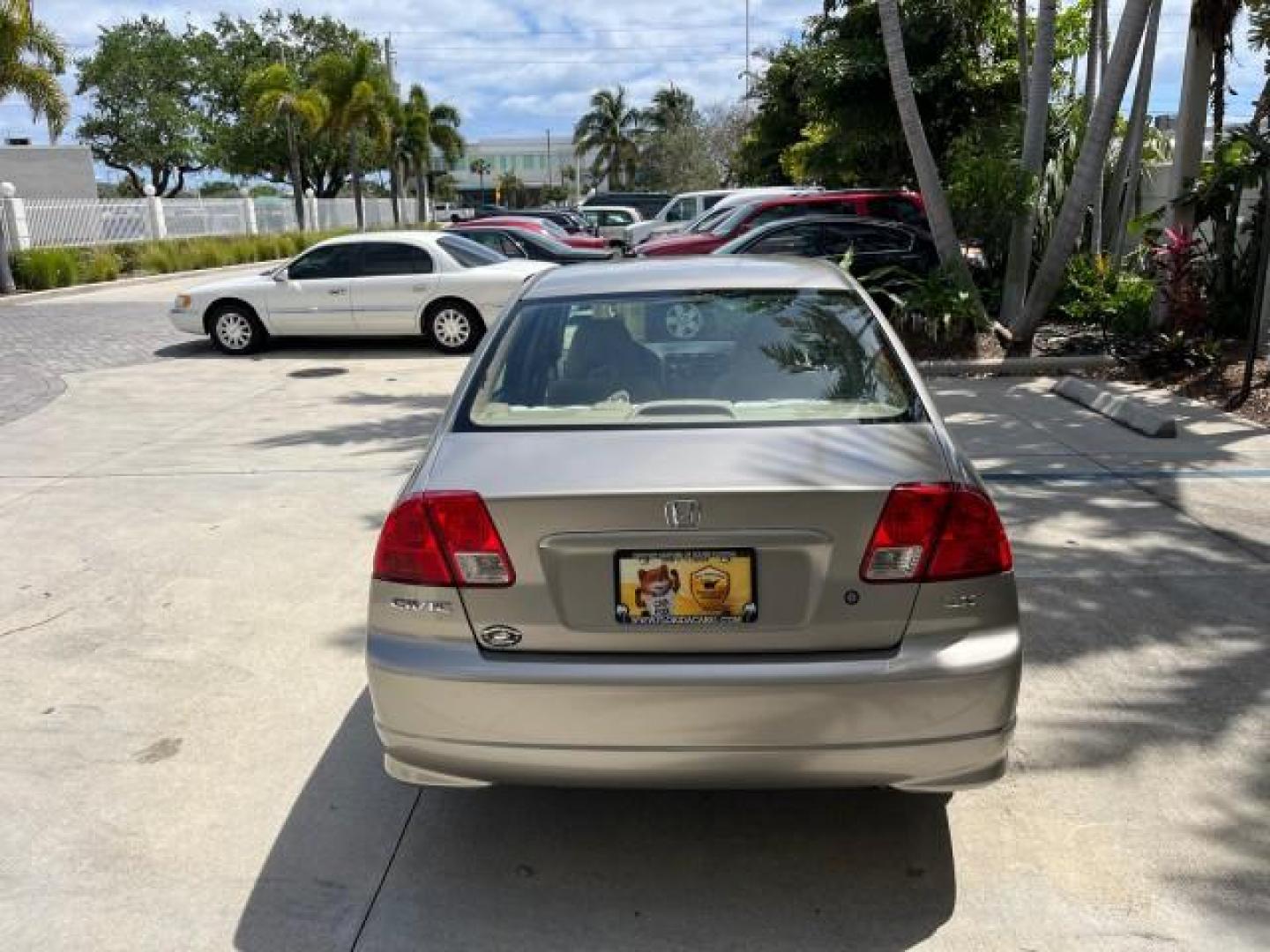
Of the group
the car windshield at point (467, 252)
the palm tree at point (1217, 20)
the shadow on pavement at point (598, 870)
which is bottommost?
the shadow on pavement at point (598, 870)

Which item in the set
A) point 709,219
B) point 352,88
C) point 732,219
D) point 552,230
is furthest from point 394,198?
point 732,219

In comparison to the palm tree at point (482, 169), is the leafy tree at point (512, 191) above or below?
below

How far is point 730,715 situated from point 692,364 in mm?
1447

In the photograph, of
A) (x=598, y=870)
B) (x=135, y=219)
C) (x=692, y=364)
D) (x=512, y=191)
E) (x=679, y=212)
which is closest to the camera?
(x=598, y=870)

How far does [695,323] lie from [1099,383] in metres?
7.55

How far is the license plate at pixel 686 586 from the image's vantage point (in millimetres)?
2727

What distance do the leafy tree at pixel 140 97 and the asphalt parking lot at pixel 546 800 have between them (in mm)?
57030

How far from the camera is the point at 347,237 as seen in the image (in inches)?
538

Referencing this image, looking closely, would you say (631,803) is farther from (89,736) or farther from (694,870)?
(89,736)

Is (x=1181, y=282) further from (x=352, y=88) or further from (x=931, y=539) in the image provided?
(x=352, y=88)

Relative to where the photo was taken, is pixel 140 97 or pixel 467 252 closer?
pixel 467 252

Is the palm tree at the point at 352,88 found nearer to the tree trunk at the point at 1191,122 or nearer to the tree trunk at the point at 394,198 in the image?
the tree trunk at the point at 394,198

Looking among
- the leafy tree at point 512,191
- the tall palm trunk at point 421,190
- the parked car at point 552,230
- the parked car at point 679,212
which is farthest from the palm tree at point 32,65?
the leafy tree at point 512,191

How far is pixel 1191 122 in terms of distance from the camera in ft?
35.9
